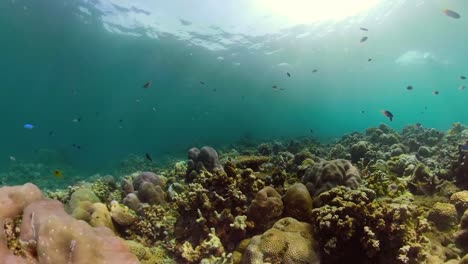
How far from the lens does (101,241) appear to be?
3750mm

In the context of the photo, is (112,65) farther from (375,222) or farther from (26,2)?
(375,222)

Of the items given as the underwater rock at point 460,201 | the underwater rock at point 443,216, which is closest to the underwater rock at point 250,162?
the underwater rock at point 443,216

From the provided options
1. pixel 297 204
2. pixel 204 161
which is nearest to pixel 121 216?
→ pixel 204 161

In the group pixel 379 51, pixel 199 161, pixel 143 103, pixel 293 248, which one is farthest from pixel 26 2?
pixel 143 103

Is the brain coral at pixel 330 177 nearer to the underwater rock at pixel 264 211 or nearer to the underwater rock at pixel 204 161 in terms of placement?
the underwater rock at pixel 264 211

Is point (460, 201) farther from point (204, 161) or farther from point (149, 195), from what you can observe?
point (149, 195)

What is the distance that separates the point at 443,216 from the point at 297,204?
9.91 feet

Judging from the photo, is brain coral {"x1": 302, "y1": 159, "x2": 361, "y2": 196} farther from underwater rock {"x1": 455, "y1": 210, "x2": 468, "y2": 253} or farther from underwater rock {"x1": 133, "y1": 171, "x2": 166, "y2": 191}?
underwater rock {"x1": 133, "y1": 171, "x2": 166, "y2": 191}

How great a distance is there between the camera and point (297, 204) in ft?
19.6

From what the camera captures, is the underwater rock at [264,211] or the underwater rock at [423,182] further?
the underwater rock at [423,182]

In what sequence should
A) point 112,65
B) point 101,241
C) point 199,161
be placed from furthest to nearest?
point 112,65
point 199,161
point 101,241

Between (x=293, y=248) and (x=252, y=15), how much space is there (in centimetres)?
3181

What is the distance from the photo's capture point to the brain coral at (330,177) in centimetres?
680

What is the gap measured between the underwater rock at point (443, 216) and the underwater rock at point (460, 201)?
10.1 inches
